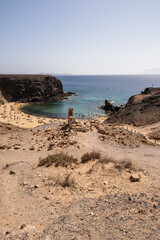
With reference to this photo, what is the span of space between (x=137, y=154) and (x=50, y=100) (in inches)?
2189

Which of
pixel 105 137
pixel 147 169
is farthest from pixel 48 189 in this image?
pixel 105 137

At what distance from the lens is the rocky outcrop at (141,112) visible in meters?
29.5

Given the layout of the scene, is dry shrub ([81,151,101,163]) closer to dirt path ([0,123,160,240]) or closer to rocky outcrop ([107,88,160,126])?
dirt path ([0,123,160,240])

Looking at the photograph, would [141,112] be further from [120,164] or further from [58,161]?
[58,161]

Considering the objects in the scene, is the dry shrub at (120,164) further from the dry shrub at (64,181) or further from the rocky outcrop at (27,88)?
the rocky outcrop at (27,88)

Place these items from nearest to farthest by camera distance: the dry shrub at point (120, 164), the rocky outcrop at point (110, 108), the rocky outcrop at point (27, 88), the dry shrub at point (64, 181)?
the dry shrub at point (64, 181)
the dry shrub at point (120, 164)
the rocky outcrop at point (110, 108)
the rocky outcrop at point (27, 88)

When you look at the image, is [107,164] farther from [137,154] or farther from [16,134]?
[16,134]

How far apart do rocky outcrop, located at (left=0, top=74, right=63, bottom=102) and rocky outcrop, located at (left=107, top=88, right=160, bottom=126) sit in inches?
1485

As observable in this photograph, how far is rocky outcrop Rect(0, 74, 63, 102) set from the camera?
6353cm

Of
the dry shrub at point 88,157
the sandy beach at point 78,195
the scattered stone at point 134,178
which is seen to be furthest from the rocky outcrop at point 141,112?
the scattered stone at point 134,178

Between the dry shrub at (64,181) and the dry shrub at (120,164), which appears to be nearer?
the dry shrub at (64,181)

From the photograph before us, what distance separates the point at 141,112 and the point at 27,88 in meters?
47.1

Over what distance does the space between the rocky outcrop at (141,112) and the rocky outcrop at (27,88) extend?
37.7 m

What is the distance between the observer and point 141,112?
32.5 meters
